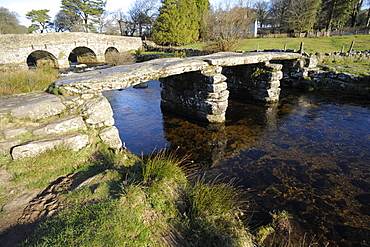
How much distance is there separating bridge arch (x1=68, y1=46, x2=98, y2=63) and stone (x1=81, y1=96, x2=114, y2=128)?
2909cm

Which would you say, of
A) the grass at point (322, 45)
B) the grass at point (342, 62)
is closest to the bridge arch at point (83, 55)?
the grass at point (322, 45)

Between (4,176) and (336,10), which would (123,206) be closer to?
(4,176)

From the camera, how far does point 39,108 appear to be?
4.25m

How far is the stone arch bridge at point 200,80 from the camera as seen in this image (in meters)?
5.25

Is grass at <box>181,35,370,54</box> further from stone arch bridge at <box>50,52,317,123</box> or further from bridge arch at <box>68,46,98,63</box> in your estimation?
bridge arch at <box>68,46,98,63</box>

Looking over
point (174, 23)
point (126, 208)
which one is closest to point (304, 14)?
point (174, 23)

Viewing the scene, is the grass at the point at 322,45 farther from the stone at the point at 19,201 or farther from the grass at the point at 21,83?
the stone at the point at 19,201

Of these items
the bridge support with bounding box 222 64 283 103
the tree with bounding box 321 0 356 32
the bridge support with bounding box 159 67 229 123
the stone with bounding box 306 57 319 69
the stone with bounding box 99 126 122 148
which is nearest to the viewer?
the stone with bounding box 99 126 122 148

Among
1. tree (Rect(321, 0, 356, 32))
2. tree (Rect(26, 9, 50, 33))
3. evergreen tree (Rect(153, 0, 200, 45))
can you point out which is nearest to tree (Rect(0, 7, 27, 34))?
tree (Rect(26, 9, 50, 33))

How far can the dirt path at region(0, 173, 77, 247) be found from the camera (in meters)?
2.30

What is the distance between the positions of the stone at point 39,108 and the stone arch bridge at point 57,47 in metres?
24.0

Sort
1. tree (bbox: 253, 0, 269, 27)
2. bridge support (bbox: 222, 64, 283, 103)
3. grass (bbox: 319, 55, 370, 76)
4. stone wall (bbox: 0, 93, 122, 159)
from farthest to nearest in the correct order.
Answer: tree (bbox: 253, 0, 269, 27) → grass (bbox: 319, 55, 370, 76) → bridge support (bbox: 222, 64, 283, 103) → stone wall (bbox: 0, 93, 122, 159)

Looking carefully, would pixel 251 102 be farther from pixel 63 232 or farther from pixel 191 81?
pixel 63 232

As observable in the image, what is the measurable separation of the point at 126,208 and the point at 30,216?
4.15ft
